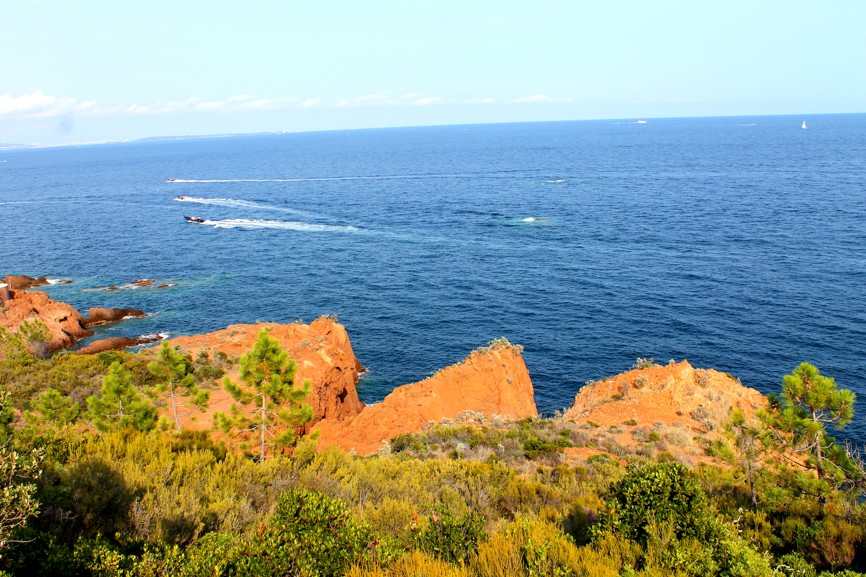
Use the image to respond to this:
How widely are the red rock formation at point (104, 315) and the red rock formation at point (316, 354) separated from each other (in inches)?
641

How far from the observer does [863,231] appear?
69812mm

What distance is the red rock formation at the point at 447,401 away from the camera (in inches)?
1141

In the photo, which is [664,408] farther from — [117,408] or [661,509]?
[117,408]

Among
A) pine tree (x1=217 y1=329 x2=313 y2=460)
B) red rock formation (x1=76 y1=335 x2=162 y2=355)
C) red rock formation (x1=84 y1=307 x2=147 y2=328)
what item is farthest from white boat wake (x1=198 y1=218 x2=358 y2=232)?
pine tree (x1=217 y1=329 x2=313 y2=460)

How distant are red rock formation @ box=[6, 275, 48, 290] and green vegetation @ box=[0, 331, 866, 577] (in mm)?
49073

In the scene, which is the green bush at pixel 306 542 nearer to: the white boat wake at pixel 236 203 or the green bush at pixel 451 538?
the green bush at pixel 451 538

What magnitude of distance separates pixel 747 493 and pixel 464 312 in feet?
125

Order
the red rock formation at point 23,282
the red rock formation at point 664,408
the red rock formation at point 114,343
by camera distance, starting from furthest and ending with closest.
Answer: the red rock formation at point 23,282
the red rock formation at point 114,343
the red rock formation at point 664,408

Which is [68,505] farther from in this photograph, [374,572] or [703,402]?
[703,402]

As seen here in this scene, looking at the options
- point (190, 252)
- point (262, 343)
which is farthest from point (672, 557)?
point (190, 252)

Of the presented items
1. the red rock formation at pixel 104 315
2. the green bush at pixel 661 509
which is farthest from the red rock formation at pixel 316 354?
the green bush at pixel 661 509

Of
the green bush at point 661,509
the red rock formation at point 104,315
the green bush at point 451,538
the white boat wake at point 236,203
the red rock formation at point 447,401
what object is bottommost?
the red rock formation at point 447,401

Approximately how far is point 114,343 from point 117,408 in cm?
2932

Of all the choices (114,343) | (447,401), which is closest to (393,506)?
(447,401)
